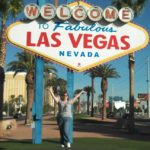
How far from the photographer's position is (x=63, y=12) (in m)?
16.8

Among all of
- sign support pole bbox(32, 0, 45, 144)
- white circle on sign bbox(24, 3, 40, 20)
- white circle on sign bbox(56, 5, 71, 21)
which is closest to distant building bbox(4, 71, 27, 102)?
sign support pole bbox(32, 0, 45, 144)

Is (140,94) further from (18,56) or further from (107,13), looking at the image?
(107,13)

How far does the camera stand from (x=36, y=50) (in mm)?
16969

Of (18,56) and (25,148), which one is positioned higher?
(18,56)

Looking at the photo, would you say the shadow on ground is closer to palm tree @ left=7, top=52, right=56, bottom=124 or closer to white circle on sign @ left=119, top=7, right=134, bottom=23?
palm tree @ left=7, top=52, right=56, bottom=124

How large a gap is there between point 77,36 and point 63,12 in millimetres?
971

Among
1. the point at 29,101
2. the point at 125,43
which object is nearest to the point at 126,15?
the point at 125,43

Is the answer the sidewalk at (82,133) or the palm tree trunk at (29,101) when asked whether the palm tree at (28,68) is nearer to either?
the palm tree trunk at (29,101)

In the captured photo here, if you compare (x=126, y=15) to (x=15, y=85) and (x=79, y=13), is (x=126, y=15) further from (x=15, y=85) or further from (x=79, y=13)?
(x=15, y=85)

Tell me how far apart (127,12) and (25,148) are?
18.9 feet

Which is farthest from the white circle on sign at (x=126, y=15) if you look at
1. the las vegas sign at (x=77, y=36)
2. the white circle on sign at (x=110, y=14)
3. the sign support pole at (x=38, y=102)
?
the sign support pole at (x=38, y=102)

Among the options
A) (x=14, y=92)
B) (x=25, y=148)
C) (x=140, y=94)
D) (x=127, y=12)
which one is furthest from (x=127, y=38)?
(x=14, y=92)

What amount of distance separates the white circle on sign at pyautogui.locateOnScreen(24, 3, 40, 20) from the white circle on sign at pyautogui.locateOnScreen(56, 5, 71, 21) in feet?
2.29

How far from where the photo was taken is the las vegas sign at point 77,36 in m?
16.8
